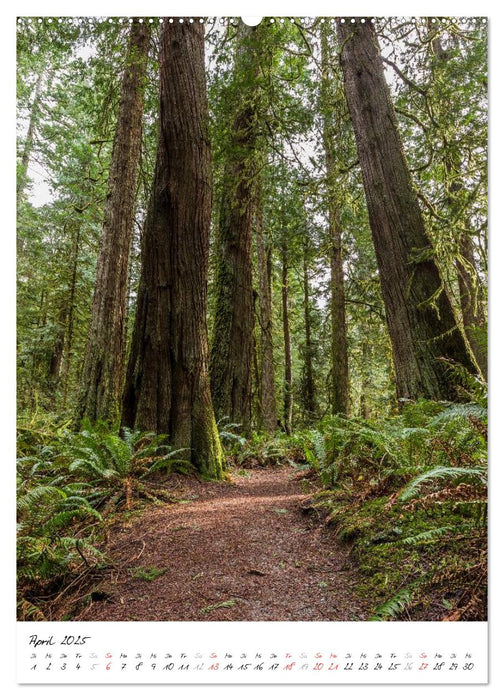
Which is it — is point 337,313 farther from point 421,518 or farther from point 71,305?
point 421,518

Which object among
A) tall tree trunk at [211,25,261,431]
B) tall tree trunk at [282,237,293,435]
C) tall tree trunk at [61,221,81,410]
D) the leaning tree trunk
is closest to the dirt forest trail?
the leaning tree trunk

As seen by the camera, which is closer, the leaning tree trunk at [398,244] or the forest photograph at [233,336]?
the forest photograph at [233,336]

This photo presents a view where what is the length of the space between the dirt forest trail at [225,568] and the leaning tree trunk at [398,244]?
217 cm

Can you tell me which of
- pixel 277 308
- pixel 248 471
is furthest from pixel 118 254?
pixel 277 308

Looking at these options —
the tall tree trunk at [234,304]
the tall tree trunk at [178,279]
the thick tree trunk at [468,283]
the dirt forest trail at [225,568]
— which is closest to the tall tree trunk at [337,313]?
the tall tree trunk at [234,304]

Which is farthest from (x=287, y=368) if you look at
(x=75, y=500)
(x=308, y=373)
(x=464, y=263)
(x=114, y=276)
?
(x=75, y=500)

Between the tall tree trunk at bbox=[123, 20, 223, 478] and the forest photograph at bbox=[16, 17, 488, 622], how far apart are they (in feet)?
0.08

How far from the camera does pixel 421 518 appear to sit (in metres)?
2.10

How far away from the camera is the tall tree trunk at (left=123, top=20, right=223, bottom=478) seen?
4.41 metres

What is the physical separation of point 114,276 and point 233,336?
8.10 ft

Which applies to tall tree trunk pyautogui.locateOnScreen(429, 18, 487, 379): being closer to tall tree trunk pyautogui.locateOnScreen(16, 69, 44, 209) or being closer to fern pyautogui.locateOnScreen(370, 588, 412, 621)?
fern pyautogui.locateOnScreen(370, 588, 412, 621)

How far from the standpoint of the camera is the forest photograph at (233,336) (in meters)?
1.97

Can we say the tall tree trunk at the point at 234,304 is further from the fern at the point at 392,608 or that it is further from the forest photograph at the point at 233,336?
the fern at the point at 392,608

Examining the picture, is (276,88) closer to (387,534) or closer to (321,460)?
(321,460)
